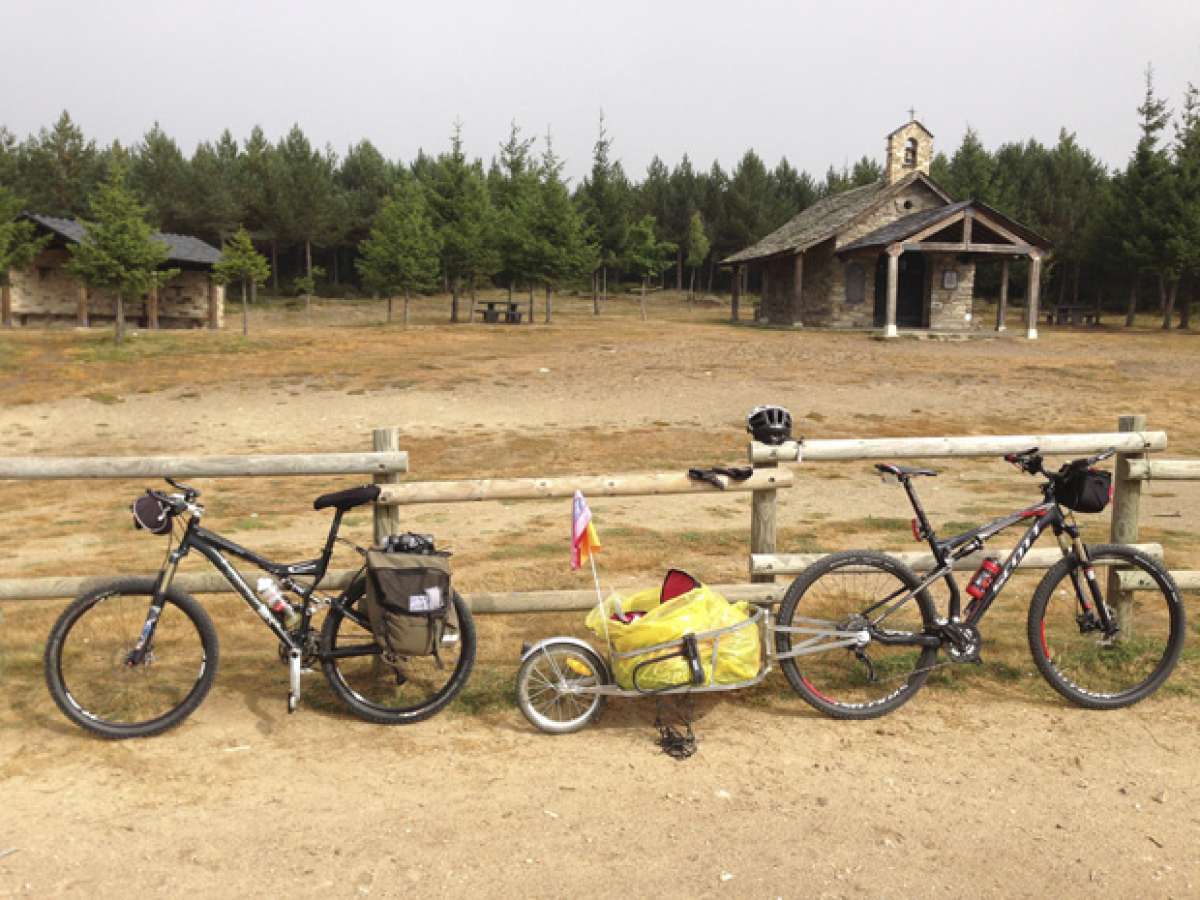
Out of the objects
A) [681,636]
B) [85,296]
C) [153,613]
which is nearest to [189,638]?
[153,613]

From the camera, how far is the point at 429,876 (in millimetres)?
3314

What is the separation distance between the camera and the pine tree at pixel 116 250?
101 ft

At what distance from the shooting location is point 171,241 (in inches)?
1681

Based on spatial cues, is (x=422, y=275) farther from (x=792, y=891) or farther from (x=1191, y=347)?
(x=792, y=891)

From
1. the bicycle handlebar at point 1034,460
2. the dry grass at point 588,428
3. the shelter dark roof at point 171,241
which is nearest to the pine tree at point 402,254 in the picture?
the dry grass at point 588,428

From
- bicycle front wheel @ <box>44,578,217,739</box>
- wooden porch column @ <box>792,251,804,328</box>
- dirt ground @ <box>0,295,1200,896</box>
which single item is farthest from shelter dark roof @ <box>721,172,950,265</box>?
bicycle front wheel @ <box>44,578,217,739</box>

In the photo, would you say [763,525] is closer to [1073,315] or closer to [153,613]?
[153,613]

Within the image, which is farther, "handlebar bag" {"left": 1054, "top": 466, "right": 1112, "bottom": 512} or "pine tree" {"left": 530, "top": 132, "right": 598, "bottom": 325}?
"pine tree" {"left": 530, "top": 132, "right": 598, "bottom": 325}

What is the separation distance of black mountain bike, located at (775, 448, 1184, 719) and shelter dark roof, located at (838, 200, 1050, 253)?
28646 millimetres

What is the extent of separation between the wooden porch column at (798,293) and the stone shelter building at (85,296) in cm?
2481

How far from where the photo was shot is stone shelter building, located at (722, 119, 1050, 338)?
3322cm

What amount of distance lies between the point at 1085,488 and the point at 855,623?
135 cm

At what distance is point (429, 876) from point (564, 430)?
13455 millimetres

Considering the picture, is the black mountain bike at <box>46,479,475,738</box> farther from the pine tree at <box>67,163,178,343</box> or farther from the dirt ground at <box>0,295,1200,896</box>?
the pine tree at <box>67,163,178,343</box>
